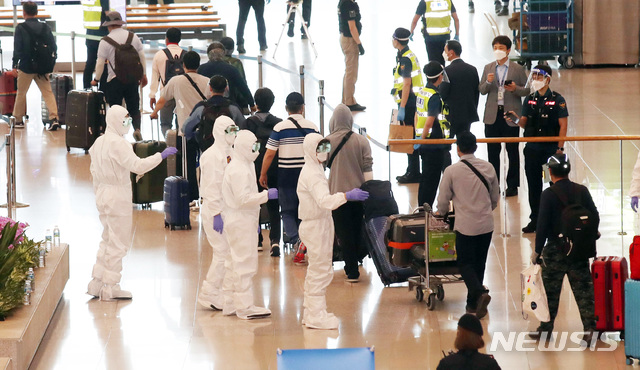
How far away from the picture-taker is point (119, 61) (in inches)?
565

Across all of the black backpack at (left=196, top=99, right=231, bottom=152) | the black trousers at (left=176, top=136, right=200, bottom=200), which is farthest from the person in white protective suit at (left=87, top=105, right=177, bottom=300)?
the black trousers at (left=176, top=136, right=200, bottom=200)

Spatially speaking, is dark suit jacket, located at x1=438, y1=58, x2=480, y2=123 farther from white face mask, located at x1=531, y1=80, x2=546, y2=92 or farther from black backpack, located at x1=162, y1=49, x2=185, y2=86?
black backpack, located at x1=162, y1=49, x2=185, y2=86

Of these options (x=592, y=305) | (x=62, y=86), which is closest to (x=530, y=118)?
(x=592, y=305)

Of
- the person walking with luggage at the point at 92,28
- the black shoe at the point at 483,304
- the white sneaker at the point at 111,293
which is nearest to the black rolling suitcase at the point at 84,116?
the person walking with luggage at the point at 92,28

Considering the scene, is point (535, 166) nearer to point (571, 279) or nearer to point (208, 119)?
point (571, 279)

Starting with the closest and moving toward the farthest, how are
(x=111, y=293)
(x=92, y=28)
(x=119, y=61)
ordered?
(x=111, y=293), (x=119, y=61), (x=92, y=28)

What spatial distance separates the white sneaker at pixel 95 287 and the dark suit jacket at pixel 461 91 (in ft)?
13.6

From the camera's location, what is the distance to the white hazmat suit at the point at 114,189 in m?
9.36

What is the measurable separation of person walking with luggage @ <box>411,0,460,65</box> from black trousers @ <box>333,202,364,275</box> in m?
7.64

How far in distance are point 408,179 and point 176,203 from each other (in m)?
3.00

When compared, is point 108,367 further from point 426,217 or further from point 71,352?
point 426,217

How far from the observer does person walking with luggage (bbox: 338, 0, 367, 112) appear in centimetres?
1625

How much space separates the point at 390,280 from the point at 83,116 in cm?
633

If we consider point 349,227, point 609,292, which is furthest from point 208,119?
point 609,292
